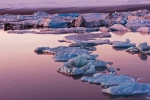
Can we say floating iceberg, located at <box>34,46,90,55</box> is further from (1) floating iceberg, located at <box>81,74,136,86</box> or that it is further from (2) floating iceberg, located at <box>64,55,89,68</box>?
(1) floating iceberg, located at <box>81,74,136,86</box>

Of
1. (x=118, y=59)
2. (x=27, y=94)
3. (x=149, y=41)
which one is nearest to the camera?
(x=27, y=94)

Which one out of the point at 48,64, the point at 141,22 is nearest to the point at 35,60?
the point at 48,64

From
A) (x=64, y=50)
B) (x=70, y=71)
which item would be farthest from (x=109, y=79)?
(x=64, y=50)

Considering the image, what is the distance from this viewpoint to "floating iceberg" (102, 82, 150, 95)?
442 centimetres

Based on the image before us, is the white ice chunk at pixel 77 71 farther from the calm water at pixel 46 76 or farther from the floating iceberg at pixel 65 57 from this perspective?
the floating iceberg at pixel 65 57

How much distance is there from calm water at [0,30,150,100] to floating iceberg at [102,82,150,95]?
4.0 inches

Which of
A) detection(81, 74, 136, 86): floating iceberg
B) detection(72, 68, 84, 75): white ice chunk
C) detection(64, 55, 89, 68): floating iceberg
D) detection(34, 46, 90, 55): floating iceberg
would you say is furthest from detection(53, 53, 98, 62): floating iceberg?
detection(81, 74, 136, 86): floating iceberg

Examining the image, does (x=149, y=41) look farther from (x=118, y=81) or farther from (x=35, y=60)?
(x=118, y=81)

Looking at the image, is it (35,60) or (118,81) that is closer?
(118,81)

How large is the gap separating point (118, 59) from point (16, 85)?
2549mm

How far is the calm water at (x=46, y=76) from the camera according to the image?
4512 millimetres

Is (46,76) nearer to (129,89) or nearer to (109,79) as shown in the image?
(109,79)

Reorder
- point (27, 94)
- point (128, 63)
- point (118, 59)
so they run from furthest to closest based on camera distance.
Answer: point (118, 59)
point (128, 63)
point (27, 94)

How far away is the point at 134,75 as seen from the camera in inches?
213
